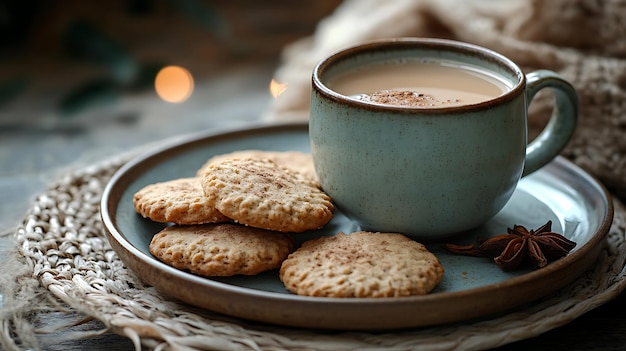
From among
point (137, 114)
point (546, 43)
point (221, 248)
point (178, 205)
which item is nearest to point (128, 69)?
point (137, 114)

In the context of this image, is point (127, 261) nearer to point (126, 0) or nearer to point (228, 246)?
point (228, 246)

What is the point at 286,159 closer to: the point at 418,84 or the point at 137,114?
the point at 418,84

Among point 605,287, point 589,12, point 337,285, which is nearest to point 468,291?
point 337,285

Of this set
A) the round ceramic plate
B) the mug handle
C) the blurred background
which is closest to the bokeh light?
the blurred background

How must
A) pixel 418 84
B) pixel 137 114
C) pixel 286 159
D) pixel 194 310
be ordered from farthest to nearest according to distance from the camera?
pixel 137 114
pixel 286 159
pixel 418 84
pixel 194 310

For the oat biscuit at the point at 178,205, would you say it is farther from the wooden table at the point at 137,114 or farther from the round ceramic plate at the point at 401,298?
the wooden table at the point at 137,114

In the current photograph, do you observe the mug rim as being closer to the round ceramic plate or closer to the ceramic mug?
the ceramic mug
